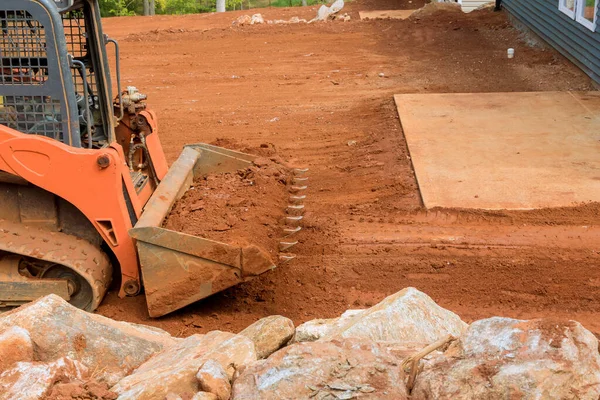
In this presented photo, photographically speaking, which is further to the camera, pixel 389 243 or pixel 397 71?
pixel 397 71

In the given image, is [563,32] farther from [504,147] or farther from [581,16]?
[504,147]

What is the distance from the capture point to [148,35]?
1898 centimetres

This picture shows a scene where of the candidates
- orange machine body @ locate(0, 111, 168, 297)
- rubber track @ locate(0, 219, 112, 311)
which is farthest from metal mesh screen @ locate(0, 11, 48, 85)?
rubber track @ locate(0, 219, 112, 311)

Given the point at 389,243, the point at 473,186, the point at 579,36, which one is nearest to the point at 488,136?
the point at 473,186

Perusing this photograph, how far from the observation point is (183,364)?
12.1ft

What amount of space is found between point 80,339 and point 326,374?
1.46 meters

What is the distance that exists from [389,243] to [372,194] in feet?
4.00

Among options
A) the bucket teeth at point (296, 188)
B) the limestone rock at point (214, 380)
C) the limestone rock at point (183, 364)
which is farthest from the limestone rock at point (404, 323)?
the bucket teeth at point (296, 188)

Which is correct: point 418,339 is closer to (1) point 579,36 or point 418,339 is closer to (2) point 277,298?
(2) point 277,298

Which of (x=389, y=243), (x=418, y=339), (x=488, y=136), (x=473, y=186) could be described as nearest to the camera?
(x=418, y=339)

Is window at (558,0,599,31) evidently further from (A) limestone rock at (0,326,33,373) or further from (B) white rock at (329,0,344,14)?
(A) limestone rock at (0,326,33,373)

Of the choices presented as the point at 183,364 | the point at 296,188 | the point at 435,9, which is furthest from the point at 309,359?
the point at 435,9

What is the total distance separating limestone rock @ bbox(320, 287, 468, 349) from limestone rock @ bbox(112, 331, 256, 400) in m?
0.47

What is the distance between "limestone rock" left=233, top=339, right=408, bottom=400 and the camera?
3.21 meters
